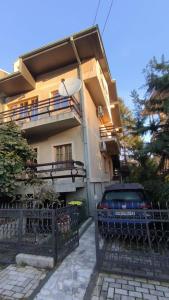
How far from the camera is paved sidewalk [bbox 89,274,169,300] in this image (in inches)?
128

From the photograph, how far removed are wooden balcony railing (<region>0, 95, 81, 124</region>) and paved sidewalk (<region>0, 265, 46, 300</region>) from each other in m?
7.50

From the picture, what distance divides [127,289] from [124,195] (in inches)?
125

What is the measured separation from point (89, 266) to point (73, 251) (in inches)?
40.1

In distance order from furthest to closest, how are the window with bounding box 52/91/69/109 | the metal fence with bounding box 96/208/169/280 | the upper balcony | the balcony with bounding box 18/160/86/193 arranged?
the window with bounding box 52/91/69/109
the upper balcony
the balcony with bounding box 18/160/86/193
the metal fence with bounding box 96/208/169/280

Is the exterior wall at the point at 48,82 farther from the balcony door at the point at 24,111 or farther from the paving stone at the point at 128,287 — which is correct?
the paving stone at the point at 128,287

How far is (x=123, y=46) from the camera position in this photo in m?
9.41

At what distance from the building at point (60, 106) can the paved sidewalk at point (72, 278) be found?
3.70 metres

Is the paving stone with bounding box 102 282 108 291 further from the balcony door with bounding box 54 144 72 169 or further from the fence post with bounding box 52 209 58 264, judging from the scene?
the balcony door with bounding box 54 144 72 169

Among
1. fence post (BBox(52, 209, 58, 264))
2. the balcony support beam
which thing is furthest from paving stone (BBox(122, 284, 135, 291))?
the balcony support beam

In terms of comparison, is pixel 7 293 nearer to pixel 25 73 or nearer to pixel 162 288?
pixel 162 288

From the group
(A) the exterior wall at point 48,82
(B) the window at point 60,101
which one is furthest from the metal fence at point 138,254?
(A) the exterior wall at point 48,82

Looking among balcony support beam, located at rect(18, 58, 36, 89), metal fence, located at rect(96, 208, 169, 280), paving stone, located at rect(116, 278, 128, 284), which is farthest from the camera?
balcony support beam, located at rect(18, 58, 36, 89)

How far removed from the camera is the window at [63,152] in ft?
34.8

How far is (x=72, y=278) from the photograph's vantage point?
379 centimetres
